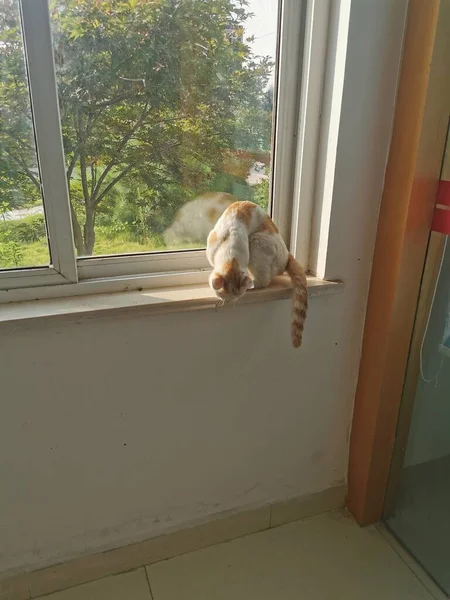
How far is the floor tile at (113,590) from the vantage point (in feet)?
3.97

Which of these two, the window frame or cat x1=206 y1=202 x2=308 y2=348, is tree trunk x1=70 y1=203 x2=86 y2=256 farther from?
cat x1=206 y1=202 x2=308 y2=348

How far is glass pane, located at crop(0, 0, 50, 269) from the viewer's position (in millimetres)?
943

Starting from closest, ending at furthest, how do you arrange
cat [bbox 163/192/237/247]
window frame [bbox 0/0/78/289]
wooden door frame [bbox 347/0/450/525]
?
1. window frame [bbox 0/0/78/289]
2. wooden door frame [bbox 347/0/450/525]
3. cat [bbox 163/192/237/247]

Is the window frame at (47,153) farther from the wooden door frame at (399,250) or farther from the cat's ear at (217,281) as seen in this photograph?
the wooden door frame at (399,250)

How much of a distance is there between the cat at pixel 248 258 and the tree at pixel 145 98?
18cm

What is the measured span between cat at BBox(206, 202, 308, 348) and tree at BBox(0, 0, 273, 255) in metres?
0.18

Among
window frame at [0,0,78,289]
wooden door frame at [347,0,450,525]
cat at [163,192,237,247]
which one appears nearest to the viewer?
window frame at [0,0,78,289]

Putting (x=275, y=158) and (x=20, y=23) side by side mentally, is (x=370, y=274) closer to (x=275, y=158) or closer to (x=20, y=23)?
(x=275, y=158)

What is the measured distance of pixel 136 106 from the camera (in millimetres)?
1066

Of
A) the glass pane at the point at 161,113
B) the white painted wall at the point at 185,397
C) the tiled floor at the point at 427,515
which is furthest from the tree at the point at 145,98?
the tiled floor at the point at 427,515

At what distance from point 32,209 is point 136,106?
0.35 metres

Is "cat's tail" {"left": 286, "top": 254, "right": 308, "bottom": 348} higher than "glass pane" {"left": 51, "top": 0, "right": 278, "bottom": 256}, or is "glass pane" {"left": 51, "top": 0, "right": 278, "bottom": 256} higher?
"glass pane" {"left": 51, "top": 0, "right": 278, "bottom": 256}

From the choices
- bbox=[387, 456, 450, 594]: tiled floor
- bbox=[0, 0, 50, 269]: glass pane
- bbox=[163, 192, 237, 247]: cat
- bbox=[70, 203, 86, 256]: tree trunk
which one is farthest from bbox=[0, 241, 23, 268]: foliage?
bbox=[387, 456, 450, 594]: tiled floor

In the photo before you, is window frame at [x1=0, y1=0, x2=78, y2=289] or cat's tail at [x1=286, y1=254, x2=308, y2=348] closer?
window frame at [x1=0, y1=0, x2=78, y2=289]
